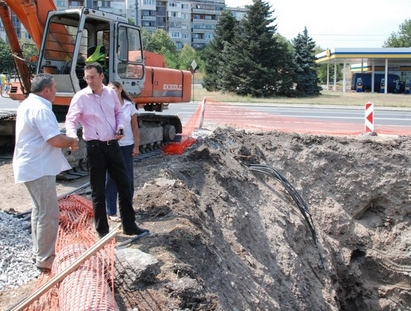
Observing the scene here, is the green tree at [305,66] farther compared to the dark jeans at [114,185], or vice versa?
the green tree at [305,66]

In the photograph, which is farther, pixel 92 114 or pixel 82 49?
pixel 82 49

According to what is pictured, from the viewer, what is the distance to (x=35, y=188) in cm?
462

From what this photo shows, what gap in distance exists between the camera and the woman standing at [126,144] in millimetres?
6203

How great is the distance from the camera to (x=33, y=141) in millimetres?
4586

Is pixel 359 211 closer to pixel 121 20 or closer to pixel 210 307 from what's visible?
pixel 121 20

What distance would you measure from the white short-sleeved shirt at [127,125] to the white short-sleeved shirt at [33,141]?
1.61m

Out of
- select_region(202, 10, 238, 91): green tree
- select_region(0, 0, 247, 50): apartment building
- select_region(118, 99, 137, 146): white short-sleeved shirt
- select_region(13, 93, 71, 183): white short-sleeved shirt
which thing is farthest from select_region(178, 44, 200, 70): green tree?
select_region(13, 93, 71, 183): white short-sleeved shirt

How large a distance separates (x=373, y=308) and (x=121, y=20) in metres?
8.41

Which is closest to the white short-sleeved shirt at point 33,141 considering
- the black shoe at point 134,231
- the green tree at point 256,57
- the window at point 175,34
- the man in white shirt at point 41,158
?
the man in white shirt at point 41,158

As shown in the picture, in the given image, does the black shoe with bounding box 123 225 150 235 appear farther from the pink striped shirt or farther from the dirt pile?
the pink striped shirt

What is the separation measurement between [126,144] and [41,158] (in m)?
1.72

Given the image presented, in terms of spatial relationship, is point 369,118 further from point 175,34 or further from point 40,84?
A: point 175,34

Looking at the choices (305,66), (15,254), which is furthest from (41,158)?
(305,66)

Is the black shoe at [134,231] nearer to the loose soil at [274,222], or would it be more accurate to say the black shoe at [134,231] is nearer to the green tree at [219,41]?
the loose soil at [274,222]
